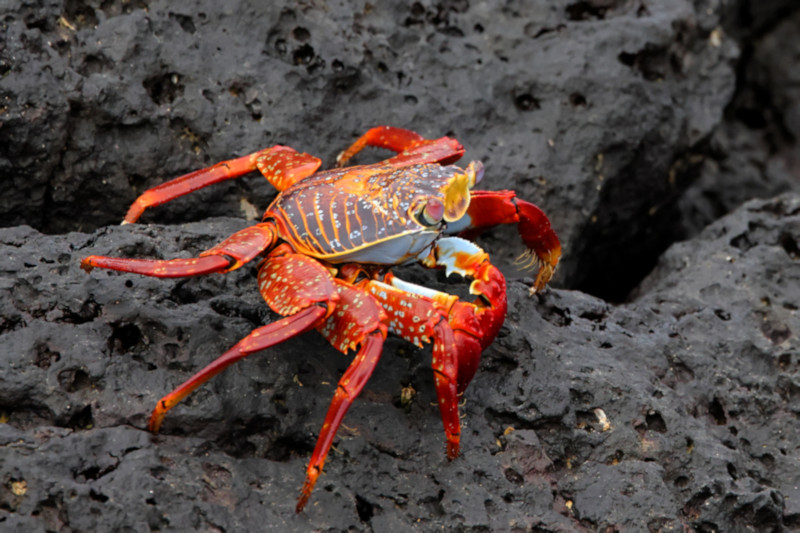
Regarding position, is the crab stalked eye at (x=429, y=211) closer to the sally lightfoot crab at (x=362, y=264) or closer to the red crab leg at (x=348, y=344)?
the sally lightfoot crab at (x=362, y=264)

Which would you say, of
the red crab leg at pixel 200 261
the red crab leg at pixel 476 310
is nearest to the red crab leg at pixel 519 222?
the red crab leg at pixel 476 310

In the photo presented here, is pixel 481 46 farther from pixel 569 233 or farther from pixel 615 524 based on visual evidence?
pixel 615 524

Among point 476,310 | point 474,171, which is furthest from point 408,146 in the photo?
point 476,310

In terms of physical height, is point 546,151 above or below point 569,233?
above

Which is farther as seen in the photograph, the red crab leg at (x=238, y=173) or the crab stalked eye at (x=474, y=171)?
the red crab leg at (x=238, y=173)

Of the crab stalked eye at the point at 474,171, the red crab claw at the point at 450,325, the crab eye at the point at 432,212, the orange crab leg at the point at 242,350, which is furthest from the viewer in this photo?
the crab stalked eye at the point at 474,171

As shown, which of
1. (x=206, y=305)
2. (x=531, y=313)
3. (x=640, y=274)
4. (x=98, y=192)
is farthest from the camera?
(x=640, y=274)

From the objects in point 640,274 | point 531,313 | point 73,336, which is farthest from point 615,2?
point 73,336
